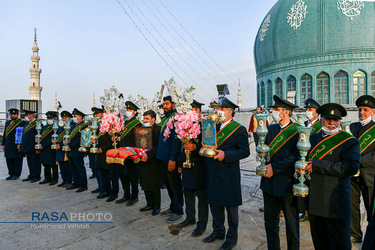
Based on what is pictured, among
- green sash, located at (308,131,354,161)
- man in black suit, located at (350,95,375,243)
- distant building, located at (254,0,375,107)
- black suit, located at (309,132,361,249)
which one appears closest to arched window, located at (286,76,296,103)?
distant building, located at (254,0,375,107)

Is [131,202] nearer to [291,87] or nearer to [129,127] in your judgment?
[129,127]

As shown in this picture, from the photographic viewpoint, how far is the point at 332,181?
323 centimetres

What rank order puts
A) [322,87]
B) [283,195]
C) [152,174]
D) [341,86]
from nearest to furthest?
[283,195]
[152,174]
[341,86]
[322,87]

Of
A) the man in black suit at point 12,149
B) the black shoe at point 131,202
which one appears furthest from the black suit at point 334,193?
the man in black suit at point 12,149

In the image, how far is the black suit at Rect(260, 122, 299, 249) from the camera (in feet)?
11.8

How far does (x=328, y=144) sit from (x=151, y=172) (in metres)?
3.63

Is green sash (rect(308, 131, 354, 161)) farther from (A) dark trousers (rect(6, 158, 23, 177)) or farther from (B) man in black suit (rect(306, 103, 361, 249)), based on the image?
(A) dark trousers (rect(6, 158, 23, 177))

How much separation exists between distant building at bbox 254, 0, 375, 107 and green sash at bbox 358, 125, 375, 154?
20.2 meters

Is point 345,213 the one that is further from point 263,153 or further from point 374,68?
point 374,68

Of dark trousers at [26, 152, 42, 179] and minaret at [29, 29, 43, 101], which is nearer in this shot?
dark trousers at [26, 152, 42, 179]

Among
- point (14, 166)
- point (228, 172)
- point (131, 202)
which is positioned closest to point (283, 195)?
point (228, 172)

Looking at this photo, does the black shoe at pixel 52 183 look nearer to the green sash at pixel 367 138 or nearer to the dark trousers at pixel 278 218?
the dark trousers at pixel 278 218

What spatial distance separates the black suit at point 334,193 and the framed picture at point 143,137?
11.6 feet

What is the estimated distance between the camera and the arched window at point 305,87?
2374cm
